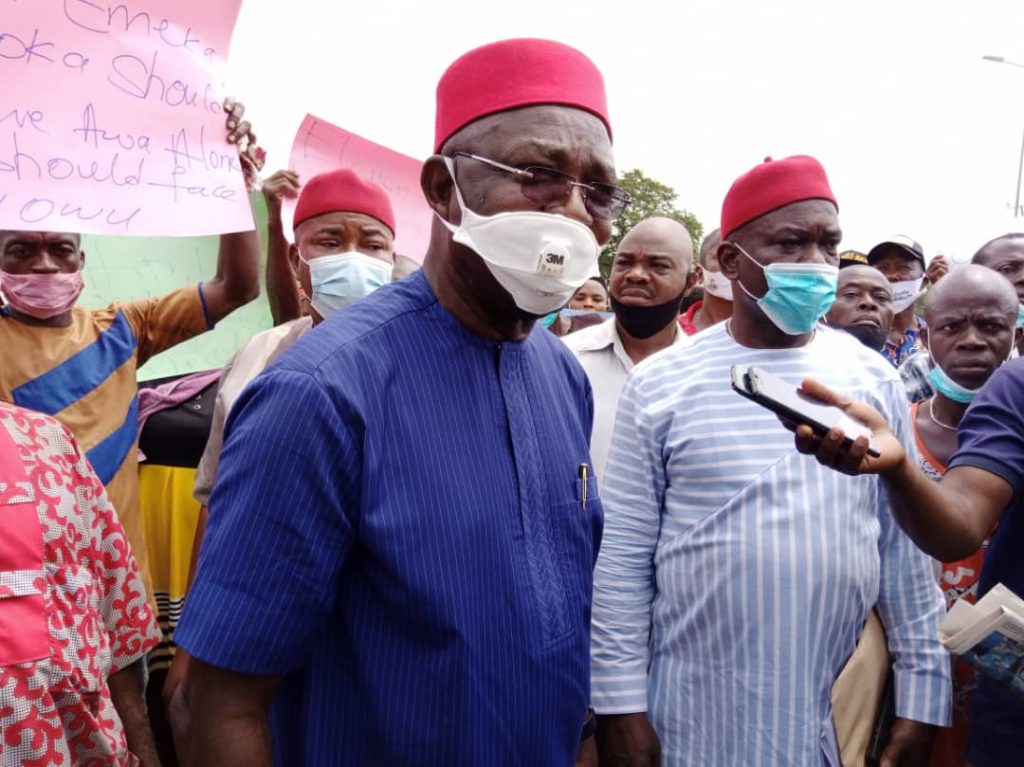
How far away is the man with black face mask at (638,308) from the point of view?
3.69 m

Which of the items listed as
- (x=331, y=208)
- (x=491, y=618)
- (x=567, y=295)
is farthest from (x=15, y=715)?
(x=331, y=208)

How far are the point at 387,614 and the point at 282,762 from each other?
354mm

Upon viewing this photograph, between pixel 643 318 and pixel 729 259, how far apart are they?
45.8 inches

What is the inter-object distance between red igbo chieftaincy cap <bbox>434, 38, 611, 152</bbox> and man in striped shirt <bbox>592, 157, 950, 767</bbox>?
102cm

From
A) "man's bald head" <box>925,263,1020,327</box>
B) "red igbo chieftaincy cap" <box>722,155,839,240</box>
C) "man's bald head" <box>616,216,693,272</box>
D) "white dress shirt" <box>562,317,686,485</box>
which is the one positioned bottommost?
"white dress shirt" <box>562,317,686,485</box>

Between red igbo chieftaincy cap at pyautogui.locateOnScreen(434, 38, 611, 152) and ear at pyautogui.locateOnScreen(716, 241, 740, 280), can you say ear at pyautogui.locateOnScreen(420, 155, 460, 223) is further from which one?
ear at pyautogui.locateOnScreen(716, 241, 740, 280)

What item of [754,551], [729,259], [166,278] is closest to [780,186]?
[729,259]

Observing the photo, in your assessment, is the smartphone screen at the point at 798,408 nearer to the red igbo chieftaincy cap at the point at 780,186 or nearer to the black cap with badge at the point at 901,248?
the red igbo chieftaincy cap at the point at 780,186

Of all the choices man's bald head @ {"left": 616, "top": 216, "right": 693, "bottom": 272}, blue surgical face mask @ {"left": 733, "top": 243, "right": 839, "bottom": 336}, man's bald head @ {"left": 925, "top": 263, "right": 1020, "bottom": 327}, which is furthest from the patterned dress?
man's bald head @ {"left": 925, "top": 263, "right": 1020, "bottom": 327}

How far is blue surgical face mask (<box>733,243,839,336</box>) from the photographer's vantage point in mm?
2400

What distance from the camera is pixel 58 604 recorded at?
182cm

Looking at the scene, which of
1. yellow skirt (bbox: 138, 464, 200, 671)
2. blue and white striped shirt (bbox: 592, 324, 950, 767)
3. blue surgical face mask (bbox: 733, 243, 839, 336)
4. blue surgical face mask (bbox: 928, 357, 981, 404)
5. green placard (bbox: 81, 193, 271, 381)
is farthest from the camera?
green placard (bbox: 81, 193, 271, 381)

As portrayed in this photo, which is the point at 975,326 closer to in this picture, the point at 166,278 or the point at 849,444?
the point at 849,444

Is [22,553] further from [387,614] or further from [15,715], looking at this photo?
[387,614]
